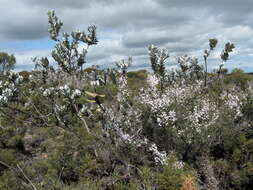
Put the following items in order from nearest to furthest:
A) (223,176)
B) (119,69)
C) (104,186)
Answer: (104,186) → (223,176) → (119,69)

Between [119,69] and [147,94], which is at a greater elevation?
[119,69]

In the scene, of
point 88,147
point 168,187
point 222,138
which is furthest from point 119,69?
point 168,187

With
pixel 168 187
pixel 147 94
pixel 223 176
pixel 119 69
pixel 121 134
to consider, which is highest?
pixel 119 69

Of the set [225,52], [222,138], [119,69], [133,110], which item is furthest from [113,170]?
[225,52]

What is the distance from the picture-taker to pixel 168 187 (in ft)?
25.1

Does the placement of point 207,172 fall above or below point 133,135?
below

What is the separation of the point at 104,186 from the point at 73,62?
5417 millimetres

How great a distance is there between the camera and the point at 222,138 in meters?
11.0

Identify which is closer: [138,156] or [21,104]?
[138,156]

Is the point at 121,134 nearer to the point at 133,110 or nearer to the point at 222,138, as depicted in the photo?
the point at 133,110

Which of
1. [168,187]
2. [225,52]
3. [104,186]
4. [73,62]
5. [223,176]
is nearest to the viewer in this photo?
[168,187]

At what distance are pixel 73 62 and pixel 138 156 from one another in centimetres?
485

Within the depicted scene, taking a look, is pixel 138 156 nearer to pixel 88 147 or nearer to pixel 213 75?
pixel 88 147

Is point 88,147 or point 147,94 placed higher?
point 147,94
